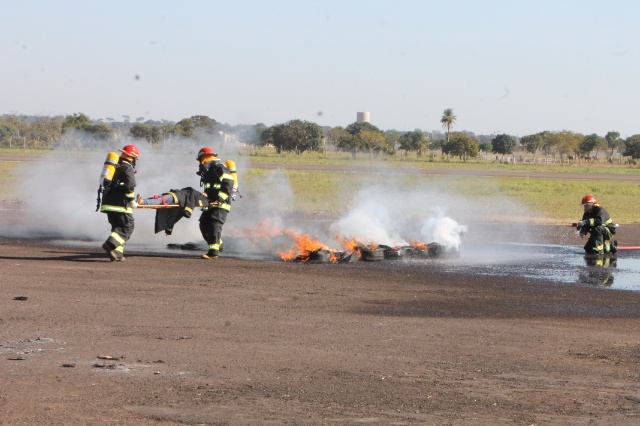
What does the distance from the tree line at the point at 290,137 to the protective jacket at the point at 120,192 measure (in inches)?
259

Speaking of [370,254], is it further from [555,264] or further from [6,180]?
[6,180]

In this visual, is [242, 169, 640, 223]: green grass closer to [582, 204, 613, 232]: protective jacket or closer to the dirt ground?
[582, 204, 613, 232]: protective jacket

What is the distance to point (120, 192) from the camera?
1595cm

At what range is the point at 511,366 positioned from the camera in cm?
873

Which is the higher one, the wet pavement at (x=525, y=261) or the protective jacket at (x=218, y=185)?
the protective jacket at (x=218, y=185)

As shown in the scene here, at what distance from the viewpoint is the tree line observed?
25.7 metres

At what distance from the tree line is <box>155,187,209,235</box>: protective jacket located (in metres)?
5.88

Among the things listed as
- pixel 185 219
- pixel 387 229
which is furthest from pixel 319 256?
pixel 185 219

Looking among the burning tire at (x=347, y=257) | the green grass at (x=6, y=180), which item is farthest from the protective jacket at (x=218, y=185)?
the green grass at (x=6, y=180)

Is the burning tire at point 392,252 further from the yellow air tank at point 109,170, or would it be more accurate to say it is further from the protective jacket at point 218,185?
the yellow air tank at point 109,170

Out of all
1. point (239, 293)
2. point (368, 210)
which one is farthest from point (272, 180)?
point (239, 293)

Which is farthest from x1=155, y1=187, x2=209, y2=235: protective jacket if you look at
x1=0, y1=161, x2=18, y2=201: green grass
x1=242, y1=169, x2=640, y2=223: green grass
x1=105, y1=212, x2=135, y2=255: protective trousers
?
x1=0, y1=161, x2=18, y2=201: green grass

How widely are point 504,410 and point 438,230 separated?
12.0 m

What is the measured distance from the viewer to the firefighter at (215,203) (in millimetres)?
16688
